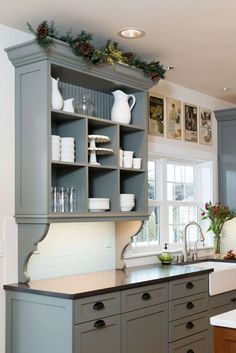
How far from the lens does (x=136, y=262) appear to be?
4.69m

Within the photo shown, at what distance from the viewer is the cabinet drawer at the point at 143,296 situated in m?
3.54

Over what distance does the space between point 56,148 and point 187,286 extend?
1607mm

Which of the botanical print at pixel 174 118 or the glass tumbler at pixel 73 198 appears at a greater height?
the botanical print at pixel 174 118

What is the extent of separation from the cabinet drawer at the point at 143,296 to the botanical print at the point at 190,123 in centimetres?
204

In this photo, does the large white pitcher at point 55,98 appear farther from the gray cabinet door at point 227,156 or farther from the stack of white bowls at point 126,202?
the gray cabinet door at point 227,156

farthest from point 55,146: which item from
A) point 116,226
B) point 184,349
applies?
point 184,349

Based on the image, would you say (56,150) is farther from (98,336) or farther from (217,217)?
(217,217)

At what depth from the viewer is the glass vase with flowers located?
554cm

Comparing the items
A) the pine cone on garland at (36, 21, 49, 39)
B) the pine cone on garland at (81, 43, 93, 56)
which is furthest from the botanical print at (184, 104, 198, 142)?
the pine cone on garland at (36, 21, 49, 39)

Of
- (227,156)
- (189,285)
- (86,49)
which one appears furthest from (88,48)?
(227,156)

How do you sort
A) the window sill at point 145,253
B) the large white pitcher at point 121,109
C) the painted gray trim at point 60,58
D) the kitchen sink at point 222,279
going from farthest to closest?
the window sill at point 145,253, the kitchen sink at point 222,279, the large white pitcher at point 121,109, the painted gray trim at point 60,58

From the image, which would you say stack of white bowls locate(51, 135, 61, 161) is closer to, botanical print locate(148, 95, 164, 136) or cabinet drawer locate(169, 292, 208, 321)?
cabinet drawer locate(169, 292, 208, 321)

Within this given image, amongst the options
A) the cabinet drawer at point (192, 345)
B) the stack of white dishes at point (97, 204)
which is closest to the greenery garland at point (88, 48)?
the stack of white dishes at point (97, 204)

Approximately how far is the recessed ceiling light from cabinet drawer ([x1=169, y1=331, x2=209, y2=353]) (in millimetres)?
→ 2336
